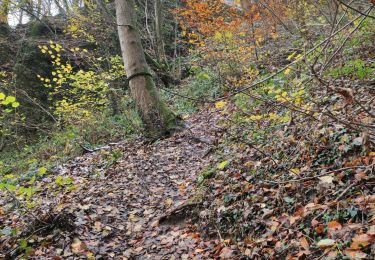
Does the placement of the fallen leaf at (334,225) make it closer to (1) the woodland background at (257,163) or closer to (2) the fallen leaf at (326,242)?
(1) the woodland background at (257,163)

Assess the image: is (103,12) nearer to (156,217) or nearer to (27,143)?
(27,143)

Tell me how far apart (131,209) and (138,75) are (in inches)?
149

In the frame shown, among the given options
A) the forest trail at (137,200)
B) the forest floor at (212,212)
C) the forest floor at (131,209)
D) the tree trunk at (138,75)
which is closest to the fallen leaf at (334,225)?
the forest floor at (212,212)

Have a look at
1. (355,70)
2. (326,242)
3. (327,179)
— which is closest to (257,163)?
(327,179)

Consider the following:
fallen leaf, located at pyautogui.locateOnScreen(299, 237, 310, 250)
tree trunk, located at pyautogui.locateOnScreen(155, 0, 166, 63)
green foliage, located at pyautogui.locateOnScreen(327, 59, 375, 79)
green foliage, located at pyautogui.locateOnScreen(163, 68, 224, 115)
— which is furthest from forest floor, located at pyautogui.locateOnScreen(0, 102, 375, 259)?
tree trunk, located at pyautogui.locateOnScreen(155, 0, 166, 63)

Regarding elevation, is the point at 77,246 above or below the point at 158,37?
below

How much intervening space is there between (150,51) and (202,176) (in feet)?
35.1

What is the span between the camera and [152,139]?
757 cm

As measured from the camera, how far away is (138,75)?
759 centimetres

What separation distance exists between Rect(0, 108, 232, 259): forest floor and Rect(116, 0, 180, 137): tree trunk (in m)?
0.76

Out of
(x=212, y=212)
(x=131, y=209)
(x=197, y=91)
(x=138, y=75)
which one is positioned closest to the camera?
(x=212, y=212)

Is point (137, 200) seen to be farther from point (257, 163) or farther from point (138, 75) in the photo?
point (138, 75)

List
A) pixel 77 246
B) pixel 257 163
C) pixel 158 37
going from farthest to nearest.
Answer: pixel 158 37 → pixel 257 163 → pixel 77 246

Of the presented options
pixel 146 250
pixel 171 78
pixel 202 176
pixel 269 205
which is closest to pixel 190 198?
pixel 202 176
